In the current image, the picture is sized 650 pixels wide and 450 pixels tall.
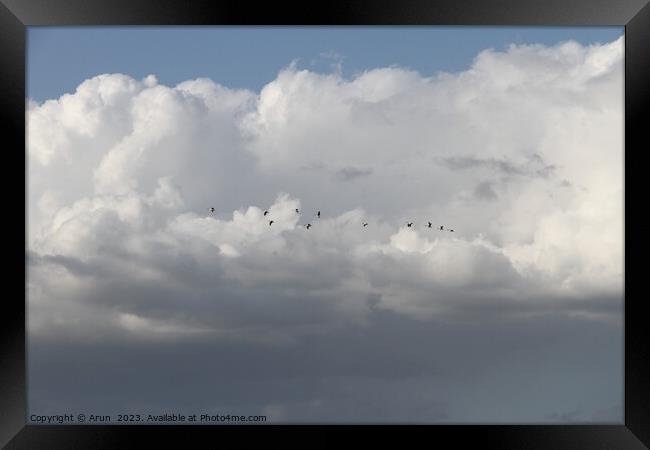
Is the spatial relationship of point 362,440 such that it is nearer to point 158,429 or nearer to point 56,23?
point 158,429

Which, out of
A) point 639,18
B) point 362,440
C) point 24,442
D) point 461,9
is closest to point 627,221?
point 639,18

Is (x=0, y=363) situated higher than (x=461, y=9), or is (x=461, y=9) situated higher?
(x=461, y=9)

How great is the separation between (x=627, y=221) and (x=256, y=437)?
10.6 feet

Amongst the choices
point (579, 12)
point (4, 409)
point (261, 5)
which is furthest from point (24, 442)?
point (579, 12)

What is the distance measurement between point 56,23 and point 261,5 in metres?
1.65

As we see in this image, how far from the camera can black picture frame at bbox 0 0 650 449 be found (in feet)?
17.4

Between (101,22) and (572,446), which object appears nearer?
(572,446)

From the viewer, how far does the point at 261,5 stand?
5.45m

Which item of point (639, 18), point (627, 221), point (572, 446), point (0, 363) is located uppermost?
point (639, 18)

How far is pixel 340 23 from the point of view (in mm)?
5531

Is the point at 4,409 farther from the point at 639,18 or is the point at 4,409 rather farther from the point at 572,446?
the point at 639,18

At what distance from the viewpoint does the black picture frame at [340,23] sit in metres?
5.31

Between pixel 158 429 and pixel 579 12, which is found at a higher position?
pixel 579 12

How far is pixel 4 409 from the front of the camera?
212 inches
